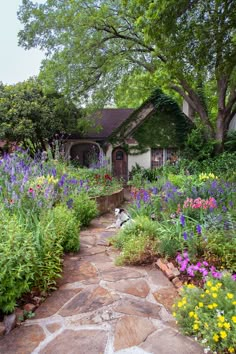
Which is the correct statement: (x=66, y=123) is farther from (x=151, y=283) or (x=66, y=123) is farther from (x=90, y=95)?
(x=151, y=283)

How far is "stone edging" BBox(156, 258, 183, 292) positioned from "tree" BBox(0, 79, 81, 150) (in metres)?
9.39

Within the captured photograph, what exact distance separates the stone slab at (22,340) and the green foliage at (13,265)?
0.20 metres

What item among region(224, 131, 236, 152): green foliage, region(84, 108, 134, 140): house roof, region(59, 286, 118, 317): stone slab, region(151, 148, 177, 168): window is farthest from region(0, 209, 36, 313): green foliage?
region(224, 131, 236, 152): green foliage

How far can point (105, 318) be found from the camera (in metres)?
2.45

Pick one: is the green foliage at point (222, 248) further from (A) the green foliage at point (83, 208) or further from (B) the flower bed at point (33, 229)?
(A) the green foliage at point (83, 208)

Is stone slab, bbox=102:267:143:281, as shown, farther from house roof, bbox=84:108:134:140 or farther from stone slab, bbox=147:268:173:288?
house roof, bbox=84:108:134:140

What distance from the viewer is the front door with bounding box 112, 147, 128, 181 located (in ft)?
45.9

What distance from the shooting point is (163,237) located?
3596 mm

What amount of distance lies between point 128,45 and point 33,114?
207 inches

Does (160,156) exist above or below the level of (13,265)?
above

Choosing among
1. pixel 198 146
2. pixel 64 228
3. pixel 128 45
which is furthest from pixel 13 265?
pixel 128 45

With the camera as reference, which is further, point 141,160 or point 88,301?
point 141,160

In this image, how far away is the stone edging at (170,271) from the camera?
3.05m

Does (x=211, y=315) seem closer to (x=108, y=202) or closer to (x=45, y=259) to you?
(x=45, y=259)
